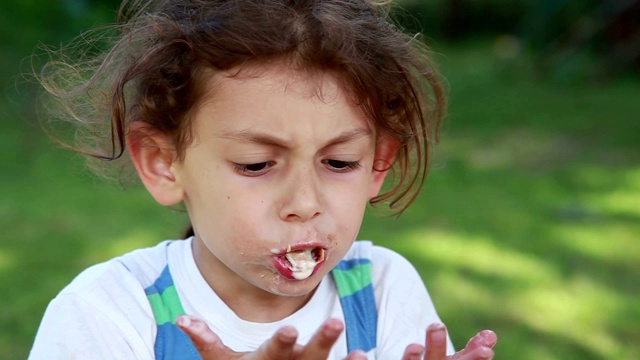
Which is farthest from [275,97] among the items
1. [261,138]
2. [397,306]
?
[397,306]

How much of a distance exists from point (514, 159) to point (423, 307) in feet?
11.2

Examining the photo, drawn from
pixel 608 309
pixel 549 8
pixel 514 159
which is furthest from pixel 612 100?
pixel 608 309

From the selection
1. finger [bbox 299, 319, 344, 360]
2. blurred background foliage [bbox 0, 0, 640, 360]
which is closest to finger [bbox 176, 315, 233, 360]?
finger [bbox 299, 319, 344, 360]

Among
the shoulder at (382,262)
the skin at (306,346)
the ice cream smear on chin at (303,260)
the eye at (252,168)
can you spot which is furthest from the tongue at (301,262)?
the shoulder at (382,262)

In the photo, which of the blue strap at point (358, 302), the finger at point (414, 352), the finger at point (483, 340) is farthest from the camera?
the blue strap at point (358, 302)

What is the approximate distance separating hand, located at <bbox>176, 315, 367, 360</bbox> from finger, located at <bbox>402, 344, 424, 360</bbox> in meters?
0.16

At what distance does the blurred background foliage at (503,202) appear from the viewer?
3443mm

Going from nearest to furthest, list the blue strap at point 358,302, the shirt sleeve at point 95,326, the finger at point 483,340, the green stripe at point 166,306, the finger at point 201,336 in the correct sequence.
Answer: the finger at point 201,336 → the finger at point 483,340 → the shirt sleeve at point 95,326 → the green stripe at point 166,306 → the blue strap at point 358,302

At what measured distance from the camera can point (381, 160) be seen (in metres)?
2.11

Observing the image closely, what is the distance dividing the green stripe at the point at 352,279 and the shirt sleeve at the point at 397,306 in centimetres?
3

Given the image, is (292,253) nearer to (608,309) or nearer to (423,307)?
(423,307)

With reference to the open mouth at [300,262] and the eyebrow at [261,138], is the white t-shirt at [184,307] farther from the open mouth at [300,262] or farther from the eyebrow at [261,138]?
the eyebrow at [261,138]

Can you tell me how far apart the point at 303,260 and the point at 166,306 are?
1.12ft

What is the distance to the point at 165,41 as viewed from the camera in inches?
77.5
